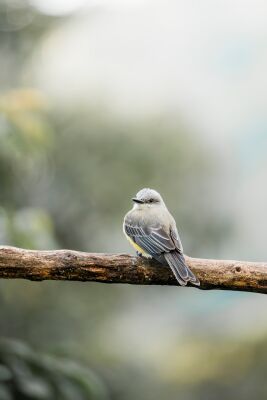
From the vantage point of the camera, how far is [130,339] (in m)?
12.6

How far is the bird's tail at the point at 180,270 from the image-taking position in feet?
15.6

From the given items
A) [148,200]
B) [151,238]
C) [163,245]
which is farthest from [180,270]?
[148,200]

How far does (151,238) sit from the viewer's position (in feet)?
17.5

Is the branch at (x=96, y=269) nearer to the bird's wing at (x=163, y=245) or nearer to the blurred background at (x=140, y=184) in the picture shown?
the bird's wing at (x=163, y=245)

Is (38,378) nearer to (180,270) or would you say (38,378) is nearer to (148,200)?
(148,200)

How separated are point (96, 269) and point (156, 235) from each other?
25.4 inches

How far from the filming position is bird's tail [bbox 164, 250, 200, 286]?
4770mm

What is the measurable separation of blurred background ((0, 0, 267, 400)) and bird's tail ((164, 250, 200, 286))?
4950 mm

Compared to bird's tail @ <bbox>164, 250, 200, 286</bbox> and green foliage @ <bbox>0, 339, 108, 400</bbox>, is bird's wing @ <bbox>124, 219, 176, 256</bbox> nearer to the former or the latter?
bird's tail @ <bbox>164, 250, 200, 286</bbox>

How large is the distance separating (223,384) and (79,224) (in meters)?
3.11

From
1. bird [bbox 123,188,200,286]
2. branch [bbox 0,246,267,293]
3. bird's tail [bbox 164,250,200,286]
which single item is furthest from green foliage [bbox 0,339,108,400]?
bird's tail [bbox 164,250,200,286]

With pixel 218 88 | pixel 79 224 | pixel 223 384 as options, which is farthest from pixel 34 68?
pixel 223 384

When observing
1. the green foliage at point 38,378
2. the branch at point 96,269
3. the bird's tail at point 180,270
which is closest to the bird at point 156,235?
the bird's tail at point 180,270

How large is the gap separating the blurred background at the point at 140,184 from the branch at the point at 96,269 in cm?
487
